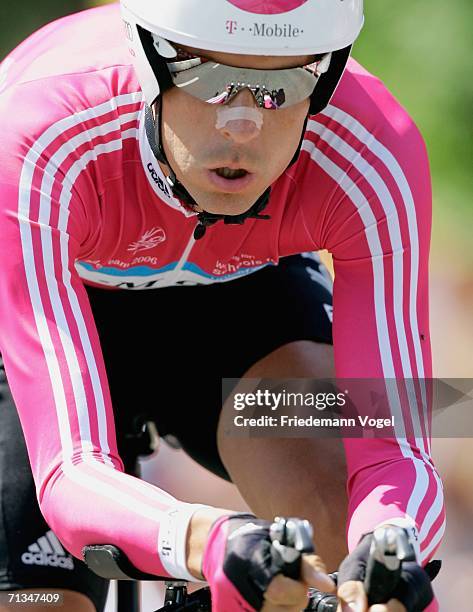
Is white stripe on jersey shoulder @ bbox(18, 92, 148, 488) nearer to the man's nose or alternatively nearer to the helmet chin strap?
the helmet chin strap

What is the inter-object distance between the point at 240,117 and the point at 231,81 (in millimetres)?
89

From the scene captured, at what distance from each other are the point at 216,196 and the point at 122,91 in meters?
0.44

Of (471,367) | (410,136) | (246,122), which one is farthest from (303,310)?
(471,367)

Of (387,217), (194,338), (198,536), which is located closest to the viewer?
(198,536)

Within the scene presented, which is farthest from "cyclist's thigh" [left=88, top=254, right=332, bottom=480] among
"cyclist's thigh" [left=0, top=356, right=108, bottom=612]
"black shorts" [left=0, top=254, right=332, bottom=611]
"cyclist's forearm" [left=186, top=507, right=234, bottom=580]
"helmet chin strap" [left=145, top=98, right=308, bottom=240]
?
"cyclist's forearm" [left=186, top=507, right=234, bottom=580]

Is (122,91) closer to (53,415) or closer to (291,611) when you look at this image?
(53,415)

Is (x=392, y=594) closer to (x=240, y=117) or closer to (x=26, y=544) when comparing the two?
(x=240, y=117)

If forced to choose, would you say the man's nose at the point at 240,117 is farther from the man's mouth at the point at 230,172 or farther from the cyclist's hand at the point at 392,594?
the cyclist's hand at the point at 392,594

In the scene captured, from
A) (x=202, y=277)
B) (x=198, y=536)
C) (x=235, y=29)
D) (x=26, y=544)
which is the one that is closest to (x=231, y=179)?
(x=235, y=29)

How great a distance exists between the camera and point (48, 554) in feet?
12.2

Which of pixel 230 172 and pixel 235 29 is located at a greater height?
pixel 235 29

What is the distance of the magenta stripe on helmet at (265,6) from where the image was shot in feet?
10.1

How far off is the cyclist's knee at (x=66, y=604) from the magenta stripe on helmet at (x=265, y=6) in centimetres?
171

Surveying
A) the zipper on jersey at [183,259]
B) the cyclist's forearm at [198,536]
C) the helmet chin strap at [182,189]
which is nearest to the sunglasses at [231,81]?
the helmet chin strap at [182,189]
